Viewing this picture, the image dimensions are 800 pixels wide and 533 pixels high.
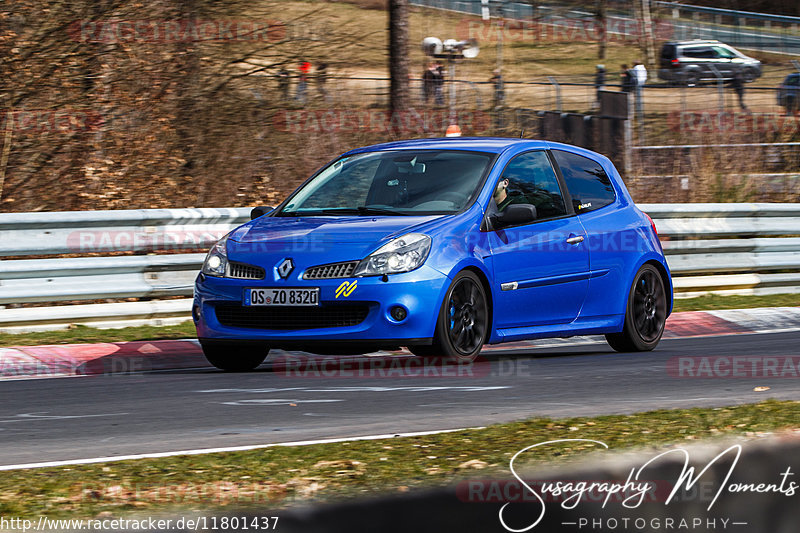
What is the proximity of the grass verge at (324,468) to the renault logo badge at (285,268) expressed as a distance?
2601 mm

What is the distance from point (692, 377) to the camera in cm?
847

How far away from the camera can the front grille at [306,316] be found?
26.6 feet

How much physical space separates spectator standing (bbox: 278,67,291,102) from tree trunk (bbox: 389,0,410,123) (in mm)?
1647

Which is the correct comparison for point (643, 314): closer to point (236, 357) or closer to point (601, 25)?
point (236, 357)

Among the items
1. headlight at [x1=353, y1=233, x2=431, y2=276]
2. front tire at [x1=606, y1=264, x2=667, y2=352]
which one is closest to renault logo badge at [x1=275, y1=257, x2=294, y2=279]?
headlight at [x1=353, y1=233, x2=431, y2=276]

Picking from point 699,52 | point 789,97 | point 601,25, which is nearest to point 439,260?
point 789,97

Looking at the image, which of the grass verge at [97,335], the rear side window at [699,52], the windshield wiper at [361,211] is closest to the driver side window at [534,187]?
the windshield wiper at [361,211]

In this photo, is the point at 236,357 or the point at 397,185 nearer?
the point at 236,357

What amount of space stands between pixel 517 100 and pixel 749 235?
11243 millimetres

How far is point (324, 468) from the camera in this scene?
486cm

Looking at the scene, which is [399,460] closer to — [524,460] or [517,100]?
[524,460]

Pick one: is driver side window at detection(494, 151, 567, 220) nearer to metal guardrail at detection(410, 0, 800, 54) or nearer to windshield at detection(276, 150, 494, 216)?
windshield at detection(276, 150, 494, 216)

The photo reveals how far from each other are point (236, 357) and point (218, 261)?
787 millimetres

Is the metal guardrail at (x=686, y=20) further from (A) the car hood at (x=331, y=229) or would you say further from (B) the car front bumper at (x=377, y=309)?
(B) the car front bumper at (x=377, y=309)
